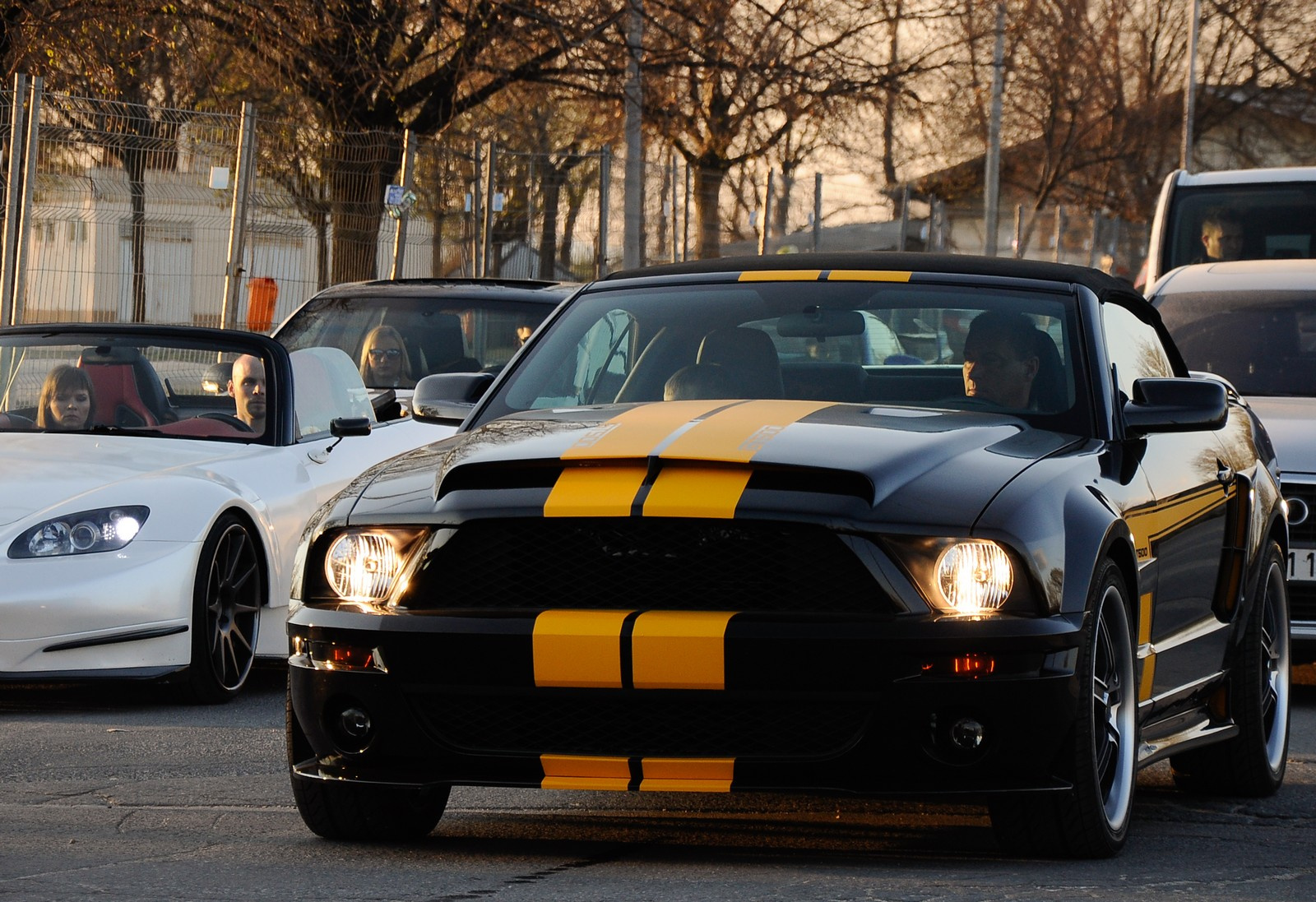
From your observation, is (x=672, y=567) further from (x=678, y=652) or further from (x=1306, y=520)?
(x=1306, y=520)

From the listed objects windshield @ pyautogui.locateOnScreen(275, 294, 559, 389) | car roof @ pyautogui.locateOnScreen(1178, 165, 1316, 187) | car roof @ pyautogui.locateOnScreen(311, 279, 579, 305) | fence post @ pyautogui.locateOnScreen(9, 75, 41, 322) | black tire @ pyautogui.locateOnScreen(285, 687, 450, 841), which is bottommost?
black tire @ pyautogui.locateOnScreen(285, 687, 450, 841)

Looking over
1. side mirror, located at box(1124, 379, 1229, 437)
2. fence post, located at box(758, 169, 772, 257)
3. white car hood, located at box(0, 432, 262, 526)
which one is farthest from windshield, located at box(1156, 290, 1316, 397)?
fence post, located at box(758, 169, 772, 257)

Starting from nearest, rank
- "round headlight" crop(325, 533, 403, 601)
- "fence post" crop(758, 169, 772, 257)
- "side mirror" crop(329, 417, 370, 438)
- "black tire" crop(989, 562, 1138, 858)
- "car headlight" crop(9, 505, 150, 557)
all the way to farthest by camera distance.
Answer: "black tire" crop(989, 562, 1138, 858) → "round headlight" crop(325, 533, 403, 601) → "car headlight" crop(9, 505, 150, 557) → "side mirror" crop(329, 417, 370, 438) → "fence post" crop(758, 169, 772, 257)

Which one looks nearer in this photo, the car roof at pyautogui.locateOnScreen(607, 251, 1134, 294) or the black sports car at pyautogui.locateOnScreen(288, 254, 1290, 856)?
the black sports car at pyautogui.locateOnScreen(288, 254, 1290, 856)

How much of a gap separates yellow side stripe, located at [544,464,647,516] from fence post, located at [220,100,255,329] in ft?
44.3

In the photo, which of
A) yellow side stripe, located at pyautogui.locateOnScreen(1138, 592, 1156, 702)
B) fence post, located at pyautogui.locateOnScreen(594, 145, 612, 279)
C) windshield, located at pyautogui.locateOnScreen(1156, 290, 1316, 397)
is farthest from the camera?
fence post, located at pyautogui.locateOnScreen(594, 145, 612, 279)

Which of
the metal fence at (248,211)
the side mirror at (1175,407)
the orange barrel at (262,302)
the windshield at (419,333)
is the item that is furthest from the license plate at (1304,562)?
the orange barrel at (262,302)

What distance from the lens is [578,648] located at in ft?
15.4

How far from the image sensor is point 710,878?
4.83m

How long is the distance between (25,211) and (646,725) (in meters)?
13.3

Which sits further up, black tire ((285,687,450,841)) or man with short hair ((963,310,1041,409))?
man with short hair ((963,310,1041,409))

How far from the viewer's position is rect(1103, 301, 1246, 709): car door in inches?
224

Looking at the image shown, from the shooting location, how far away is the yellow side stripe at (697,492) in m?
4.73

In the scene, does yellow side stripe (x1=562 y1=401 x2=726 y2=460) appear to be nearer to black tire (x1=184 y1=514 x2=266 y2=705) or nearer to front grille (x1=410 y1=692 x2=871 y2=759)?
front grille (x1=410 y1=692 x2=871 y2=759)
